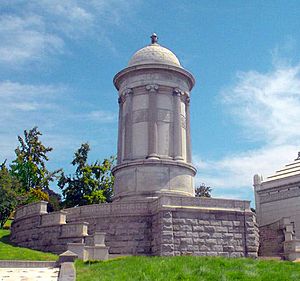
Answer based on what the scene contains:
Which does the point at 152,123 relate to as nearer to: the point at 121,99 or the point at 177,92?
the point at 177,92

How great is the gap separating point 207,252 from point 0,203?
19141 millimetres

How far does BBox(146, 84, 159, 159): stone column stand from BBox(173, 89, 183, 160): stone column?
1.24 metres

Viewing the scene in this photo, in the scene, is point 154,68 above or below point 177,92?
above

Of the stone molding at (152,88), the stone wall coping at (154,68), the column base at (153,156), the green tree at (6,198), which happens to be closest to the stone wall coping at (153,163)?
the column base at (153,156)

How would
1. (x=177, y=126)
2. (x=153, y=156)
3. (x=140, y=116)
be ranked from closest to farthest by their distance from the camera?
(x=153, y=156) < (x=177, y=126) < (x=140, y=116)

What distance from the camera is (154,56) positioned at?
1180 inches

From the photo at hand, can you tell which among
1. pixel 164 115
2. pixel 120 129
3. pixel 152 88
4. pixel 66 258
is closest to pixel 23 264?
pixel 66 258

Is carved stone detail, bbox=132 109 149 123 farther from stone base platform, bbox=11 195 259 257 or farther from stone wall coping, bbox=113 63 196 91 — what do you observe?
stone base platform, bbox=11 195 259 257

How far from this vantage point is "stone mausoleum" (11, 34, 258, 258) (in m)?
21.8

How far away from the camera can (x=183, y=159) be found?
27.9 m

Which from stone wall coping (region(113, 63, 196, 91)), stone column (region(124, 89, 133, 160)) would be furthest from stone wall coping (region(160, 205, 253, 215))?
stone wall coping (region(113, 63, 196, 91))

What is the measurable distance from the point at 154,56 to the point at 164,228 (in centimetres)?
1281

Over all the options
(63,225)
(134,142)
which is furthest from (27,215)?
(134,142)

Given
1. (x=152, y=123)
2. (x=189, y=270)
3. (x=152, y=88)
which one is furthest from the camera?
(x=152, y=88)
